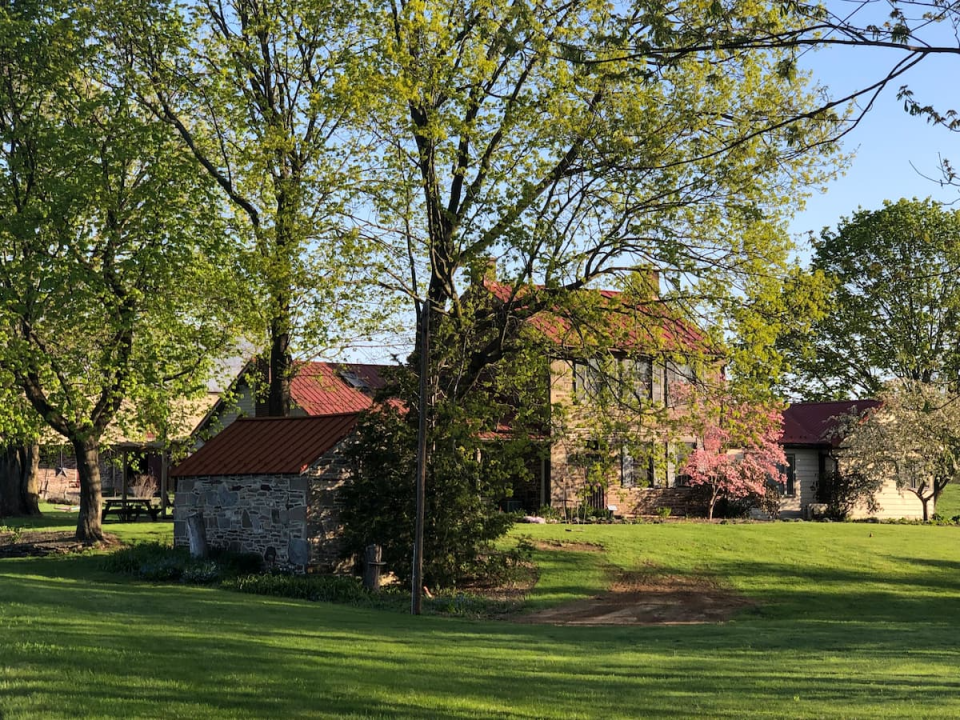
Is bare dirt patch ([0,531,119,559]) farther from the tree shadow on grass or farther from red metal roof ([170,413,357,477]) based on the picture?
the tree shadow on grass

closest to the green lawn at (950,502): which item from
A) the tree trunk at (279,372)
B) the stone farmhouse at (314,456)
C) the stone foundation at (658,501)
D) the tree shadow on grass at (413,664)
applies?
the stone foundation at (658,501)

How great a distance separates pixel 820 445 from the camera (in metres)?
46.0

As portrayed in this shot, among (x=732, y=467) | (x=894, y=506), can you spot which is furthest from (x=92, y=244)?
(x=894, y=506)

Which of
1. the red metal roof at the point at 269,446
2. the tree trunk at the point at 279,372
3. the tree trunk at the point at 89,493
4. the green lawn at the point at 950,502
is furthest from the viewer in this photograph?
the green lawn at the point at 950,502

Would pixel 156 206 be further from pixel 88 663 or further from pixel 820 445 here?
pixel 820 445

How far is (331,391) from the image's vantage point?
39.5 metres

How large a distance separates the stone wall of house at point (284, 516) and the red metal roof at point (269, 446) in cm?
21

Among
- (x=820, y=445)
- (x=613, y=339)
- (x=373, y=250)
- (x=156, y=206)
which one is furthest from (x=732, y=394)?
(x=820, y=445)

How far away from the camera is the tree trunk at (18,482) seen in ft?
126

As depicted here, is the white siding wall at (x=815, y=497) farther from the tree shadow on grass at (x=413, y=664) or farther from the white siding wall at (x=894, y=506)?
the tree shadow on grass at (x=413, y=664)

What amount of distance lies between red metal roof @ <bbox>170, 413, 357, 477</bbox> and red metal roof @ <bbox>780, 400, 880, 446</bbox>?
25.3m

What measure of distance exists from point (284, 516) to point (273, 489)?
0.68 m

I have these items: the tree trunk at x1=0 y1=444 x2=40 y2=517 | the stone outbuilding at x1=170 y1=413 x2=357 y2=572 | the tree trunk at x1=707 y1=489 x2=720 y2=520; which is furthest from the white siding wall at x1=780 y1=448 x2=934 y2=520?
the tree trunk at x1=0 y1=444 x2=40 y2=517

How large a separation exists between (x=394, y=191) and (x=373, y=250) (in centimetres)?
136
